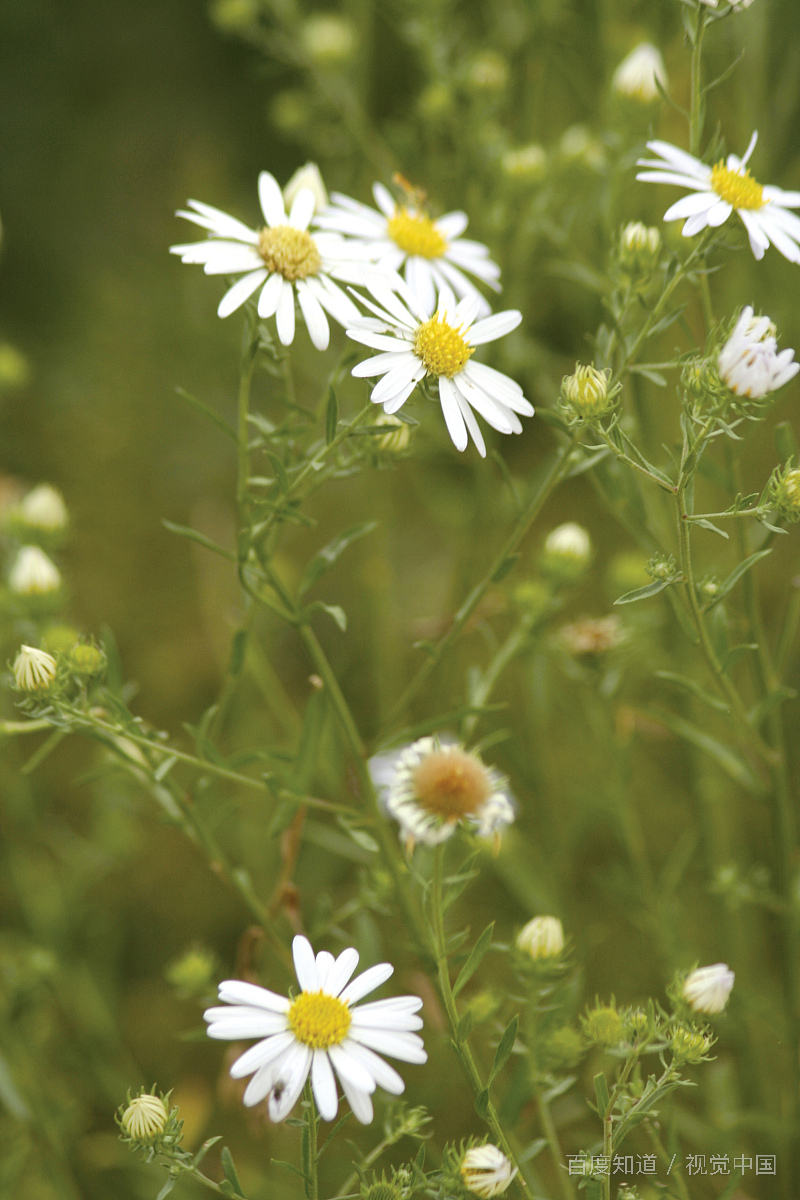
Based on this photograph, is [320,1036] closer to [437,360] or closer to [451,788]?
[451,788]

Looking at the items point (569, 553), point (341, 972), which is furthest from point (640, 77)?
point (341, 972)

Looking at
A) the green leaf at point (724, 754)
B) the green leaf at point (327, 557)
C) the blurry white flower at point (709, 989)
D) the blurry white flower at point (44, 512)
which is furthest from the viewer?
the blurry white flower at point (44, 512)

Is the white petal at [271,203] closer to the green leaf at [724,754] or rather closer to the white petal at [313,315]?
the white petal at [313,315]

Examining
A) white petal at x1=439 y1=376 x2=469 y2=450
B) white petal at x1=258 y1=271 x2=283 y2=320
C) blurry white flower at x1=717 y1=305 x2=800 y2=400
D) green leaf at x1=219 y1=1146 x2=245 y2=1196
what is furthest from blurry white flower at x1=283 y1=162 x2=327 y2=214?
green leaf at x1=219 y1=1146 x2=245 y2=1196

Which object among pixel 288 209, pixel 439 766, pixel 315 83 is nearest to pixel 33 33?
pixel 315 83

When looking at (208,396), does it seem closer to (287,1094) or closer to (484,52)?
(484,52)

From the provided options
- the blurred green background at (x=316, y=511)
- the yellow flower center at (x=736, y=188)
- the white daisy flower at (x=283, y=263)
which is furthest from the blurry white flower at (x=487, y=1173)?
the yellow flower center at (x=736, y=188)
